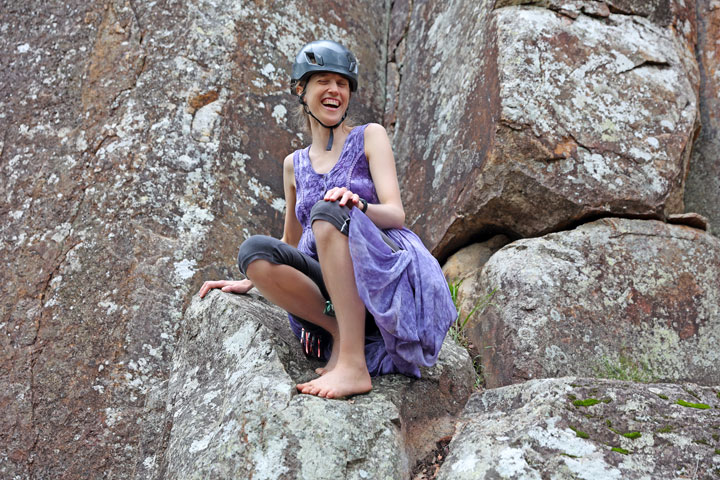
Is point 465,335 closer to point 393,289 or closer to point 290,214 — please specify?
point 290,214

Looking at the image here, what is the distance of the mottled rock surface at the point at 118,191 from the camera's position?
2891 millimetres

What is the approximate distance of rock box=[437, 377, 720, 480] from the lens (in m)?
1.77

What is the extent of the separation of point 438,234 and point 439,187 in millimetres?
239

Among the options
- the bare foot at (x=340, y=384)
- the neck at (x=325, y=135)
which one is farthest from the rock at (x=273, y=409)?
the neck at (x=325, y=135)

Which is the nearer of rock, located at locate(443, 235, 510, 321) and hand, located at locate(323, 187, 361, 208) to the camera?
hand, located at locate(323, 187, 361, 208)

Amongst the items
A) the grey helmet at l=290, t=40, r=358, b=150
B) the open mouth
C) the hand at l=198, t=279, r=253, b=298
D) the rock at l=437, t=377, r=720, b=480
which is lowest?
the hand at l=198, t=279, r=253, b=298

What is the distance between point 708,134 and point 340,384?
2.51 metres

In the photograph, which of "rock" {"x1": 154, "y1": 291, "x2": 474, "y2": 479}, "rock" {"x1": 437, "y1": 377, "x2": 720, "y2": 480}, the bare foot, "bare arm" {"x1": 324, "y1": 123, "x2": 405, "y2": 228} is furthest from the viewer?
"bare arm" {"x1": 324, "y1": 123, "x2": 405, "y2": 228}

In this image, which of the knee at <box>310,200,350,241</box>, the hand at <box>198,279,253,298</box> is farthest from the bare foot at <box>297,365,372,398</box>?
the hand at <box>198,279,253,298</box>

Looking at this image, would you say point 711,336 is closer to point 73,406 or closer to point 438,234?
point 438,234

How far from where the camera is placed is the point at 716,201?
349 centimetres

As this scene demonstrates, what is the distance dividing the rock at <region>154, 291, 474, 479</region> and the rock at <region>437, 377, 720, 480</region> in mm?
228

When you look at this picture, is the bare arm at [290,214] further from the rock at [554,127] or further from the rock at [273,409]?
the rock at [554,127]

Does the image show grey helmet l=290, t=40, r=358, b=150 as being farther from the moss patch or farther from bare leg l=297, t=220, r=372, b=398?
the moss patch
